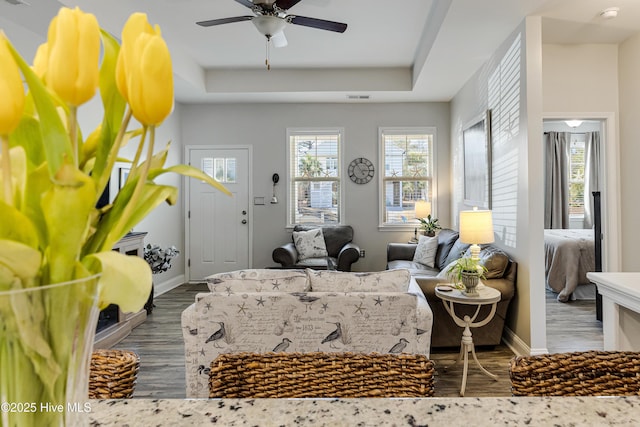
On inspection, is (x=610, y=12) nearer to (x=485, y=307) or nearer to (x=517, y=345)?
(x=485, y=307)

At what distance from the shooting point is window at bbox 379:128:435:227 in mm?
5977

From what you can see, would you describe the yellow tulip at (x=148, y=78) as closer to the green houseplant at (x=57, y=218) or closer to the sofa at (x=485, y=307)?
the green houseplant at (x=57, y=218)

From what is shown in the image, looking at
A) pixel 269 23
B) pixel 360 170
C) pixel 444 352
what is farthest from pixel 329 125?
pixel 444 352

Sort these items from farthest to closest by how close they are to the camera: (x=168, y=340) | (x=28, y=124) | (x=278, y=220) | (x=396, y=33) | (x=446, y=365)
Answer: (x=278, y=220) → (x=396, y=33) → (x=168, y=340) → (x=446, y=365) → (x=28, y=124)

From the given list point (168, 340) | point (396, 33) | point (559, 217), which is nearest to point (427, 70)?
point (396, 33)

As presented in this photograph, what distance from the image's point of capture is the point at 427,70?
174 inches

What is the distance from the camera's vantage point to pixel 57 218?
33 centimetres

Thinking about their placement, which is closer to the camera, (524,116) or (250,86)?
(524,116)

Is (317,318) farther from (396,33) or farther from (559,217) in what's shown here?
(559,217)

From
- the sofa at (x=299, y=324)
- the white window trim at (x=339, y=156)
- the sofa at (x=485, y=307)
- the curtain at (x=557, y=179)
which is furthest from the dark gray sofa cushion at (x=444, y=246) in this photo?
the curtain at (x=557, y=179)

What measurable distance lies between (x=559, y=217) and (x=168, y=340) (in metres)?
7.54

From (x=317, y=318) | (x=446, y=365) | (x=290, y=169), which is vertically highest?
(x=290, y=169)

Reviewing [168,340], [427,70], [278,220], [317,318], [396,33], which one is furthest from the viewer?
[278,220]

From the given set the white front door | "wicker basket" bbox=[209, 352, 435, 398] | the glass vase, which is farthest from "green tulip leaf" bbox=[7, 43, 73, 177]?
the white front door
